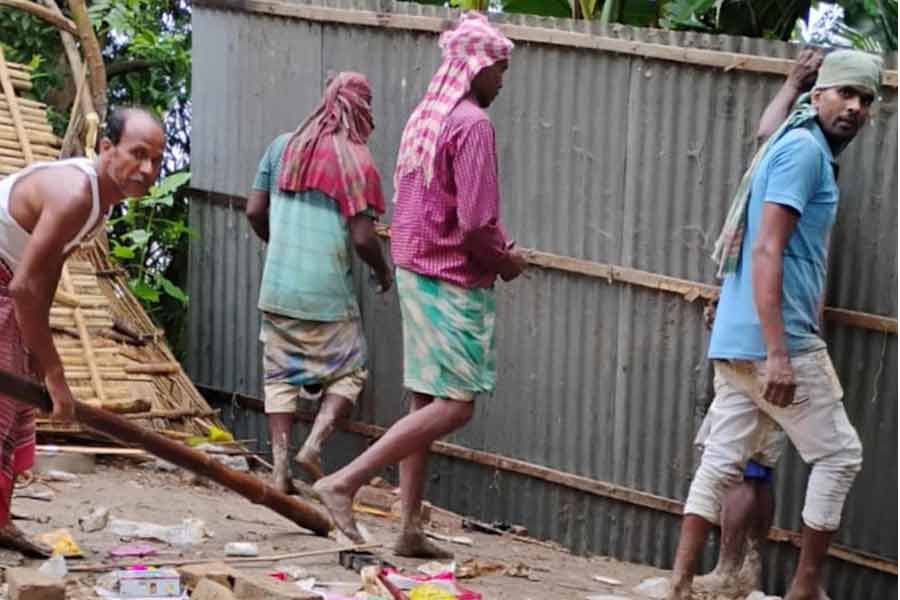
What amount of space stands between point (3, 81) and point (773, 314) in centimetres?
474

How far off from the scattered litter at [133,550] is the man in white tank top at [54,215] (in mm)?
857

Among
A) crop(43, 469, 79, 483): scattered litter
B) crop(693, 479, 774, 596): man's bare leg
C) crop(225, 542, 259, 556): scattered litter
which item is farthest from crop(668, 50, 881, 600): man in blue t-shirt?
crop(43, 469, 79, 483): scattered litter

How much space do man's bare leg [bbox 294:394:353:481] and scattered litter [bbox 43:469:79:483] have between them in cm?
100

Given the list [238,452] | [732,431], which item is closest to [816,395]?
[732,431]

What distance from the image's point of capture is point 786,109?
22.0 feet

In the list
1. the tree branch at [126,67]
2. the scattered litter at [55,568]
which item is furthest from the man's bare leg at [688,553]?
the tree branch at [126,67]

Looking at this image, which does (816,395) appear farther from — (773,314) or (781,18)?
(781,18)

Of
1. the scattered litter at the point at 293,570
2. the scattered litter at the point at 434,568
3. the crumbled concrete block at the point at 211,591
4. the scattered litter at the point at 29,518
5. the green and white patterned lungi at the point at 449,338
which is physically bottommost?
the scattered litter at the point at 434,568

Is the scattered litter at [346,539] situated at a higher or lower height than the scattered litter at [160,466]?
higher

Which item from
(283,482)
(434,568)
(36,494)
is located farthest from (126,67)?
(434,568)

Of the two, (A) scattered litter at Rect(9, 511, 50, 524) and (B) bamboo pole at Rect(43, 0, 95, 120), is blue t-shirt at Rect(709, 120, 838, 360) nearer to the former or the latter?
(A) scattered litter at Rect(9, 511, 50, 524)

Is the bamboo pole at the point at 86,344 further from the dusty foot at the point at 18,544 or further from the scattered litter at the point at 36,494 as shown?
the dusty foot at the point at 18,544

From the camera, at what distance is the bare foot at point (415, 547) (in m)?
6.95

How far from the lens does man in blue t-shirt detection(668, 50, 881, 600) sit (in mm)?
6062
